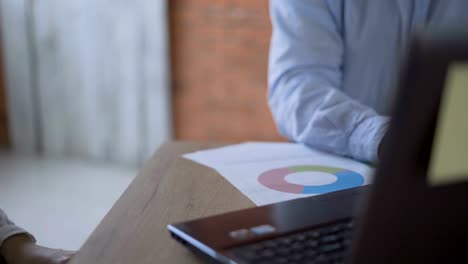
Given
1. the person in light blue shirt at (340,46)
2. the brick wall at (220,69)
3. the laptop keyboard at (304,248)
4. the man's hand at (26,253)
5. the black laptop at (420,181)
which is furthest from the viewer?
the brick wall at (220,69)

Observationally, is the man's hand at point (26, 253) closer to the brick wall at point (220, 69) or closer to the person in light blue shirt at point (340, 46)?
the person in light blue shirt at point (340, 46)

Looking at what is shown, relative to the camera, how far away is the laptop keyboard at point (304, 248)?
588 millimetres

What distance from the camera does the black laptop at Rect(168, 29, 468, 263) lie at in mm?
382

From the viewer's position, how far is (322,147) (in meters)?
1.06

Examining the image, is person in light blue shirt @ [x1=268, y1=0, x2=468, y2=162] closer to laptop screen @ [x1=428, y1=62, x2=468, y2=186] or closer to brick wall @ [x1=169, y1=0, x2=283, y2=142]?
laptop screen @ [x1=428, y1=62, x2=468, y2=186]

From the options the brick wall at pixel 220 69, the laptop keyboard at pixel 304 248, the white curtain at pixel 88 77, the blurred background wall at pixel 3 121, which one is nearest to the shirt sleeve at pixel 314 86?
the laptop keyboard at pixel 304 248

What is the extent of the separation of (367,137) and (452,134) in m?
0.59

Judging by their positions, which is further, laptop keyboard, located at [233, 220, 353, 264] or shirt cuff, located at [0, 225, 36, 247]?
shirt cuff, located at [0, 225, 36, 247]

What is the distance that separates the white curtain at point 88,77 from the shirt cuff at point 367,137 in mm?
1722

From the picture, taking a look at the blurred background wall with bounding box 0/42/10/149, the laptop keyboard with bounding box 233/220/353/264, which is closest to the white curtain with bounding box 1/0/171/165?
the blurred background wall with bounding box 0/42/10/149

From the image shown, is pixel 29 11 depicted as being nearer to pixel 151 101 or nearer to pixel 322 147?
pixel 151 101

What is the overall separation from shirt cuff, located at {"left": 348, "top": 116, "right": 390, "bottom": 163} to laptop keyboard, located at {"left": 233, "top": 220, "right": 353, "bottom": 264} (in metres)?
0.35

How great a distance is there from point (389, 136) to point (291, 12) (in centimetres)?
84

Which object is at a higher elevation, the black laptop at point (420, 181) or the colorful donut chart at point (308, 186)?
the black laptop at point (420, 181)
